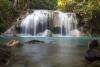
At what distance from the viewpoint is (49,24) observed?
5228cm

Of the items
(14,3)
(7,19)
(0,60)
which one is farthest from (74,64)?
(14,3)

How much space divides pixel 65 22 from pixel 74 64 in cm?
3895

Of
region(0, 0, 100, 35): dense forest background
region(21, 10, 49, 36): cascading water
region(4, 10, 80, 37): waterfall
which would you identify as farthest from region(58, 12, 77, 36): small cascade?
region(21, 10, 49, 36): cascading water

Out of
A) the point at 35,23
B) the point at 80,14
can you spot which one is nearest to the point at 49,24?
the point at 35,23

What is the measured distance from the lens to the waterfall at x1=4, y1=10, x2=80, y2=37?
2014 inches

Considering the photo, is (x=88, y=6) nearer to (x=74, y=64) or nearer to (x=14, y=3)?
(x=14, y=3)

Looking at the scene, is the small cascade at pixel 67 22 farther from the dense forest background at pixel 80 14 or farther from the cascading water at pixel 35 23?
the cascading water at pixel 35 23

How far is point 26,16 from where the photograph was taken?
52688 millimetres

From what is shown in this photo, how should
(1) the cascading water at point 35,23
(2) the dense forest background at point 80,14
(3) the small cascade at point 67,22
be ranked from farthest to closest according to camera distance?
(3) the small cascade at point 67,22
(1) the cascading water at point 35,23
(2) the dense forest background at point 80,14

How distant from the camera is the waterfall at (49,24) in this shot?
51.2 metres

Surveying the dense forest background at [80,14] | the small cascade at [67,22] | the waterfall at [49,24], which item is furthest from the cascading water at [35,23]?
the small cascade at [67,22]

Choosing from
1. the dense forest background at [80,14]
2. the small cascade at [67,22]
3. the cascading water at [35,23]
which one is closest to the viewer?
the dense forest background at [80,14]

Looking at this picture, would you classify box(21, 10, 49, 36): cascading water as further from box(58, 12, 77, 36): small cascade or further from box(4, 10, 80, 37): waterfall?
box(58, 12, 77, 36): small cascade

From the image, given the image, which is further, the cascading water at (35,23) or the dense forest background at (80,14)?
the cascading water at (35,23)
